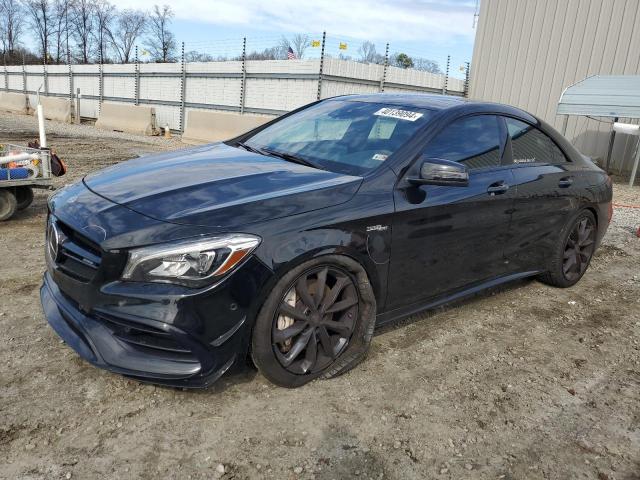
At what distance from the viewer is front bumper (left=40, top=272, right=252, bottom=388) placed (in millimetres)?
2338

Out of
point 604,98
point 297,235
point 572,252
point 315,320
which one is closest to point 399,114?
point 297,235

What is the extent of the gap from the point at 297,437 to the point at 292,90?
47.4ft

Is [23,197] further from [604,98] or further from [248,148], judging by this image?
[604,98]

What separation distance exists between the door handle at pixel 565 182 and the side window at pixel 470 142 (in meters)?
0.82

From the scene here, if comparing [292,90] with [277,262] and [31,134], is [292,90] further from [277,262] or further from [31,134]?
[277,262]

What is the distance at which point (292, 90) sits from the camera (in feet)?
52.0

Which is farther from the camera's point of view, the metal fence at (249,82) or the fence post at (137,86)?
A: the fence post at (137,86)

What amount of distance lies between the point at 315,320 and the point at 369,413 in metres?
0.54

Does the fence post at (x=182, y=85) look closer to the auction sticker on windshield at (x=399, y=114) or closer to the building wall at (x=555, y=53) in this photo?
the building wall at (x=555, y=53)

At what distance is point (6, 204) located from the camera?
574cm

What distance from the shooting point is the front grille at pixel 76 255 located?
2428 millimetres

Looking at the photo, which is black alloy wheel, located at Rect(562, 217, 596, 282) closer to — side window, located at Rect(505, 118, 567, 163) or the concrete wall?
side window, located at Rect(505, 118, 567, 163)

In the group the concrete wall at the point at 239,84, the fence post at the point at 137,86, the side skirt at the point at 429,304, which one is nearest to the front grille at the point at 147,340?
the side skirt at the point at 429,304

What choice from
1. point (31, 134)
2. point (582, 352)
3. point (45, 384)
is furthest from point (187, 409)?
point (31, 134)
